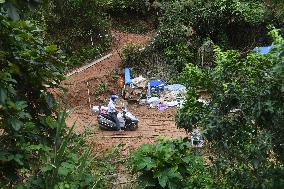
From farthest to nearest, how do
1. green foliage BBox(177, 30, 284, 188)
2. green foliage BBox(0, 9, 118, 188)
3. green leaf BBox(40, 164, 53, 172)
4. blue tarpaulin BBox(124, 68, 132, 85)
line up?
blue tarpaulin BBox(124, 68, 132, 85)
green foliage BBox(177, 30, 284, 188)
green leaf BBox(40, 164, 53, 172)
green foliage BBox(0, 9, 118, 188)

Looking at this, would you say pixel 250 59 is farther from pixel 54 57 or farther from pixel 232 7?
pixel 232 7

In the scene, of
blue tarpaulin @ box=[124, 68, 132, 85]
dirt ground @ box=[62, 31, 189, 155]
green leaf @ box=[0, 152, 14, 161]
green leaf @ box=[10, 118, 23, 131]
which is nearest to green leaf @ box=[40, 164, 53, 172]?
green leaf @ box=[0, 152, 14, 161]

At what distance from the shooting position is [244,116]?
451cm

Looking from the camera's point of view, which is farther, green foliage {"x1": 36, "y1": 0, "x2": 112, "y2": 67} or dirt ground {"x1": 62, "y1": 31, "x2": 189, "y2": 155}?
green foliage {"x1": 36, "y1": 0, "x2": 112, "y2": 67}

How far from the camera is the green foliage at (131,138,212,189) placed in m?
4.94

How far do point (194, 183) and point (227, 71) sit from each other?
134 centimetres

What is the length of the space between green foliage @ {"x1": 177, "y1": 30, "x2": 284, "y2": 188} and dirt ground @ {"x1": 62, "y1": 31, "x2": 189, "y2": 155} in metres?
3.19

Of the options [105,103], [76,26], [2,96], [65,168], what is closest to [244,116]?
[65,168]

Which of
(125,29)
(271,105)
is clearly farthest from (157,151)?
(125,29)

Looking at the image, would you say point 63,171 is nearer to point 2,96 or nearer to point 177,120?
point 2,96

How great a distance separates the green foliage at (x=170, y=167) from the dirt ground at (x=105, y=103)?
8.63 feet

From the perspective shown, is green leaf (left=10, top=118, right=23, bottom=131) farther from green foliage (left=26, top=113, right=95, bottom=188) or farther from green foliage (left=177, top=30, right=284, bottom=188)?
green foliage (left=177, top=30, right=284, bottom=188)

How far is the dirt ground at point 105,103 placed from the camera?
9.16 m

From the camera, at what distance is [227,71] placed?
459cm
